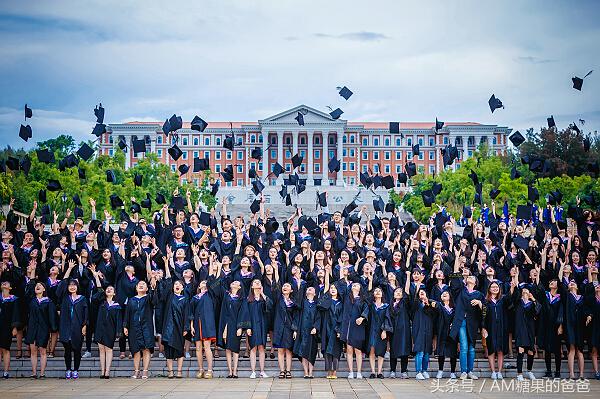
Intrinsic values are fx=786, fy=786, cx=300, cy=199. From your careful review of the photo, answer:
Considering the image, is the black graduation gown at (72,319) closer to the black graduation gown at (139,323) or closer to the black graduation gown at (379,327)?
the black graduation gown at (139,323)

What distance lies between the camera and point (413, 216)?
53.3 metres

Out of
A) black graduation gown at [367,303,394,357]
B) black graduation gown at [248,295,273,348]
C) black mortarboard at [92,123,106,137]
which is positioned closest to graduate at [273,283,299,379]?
black graduation gown at [248,295,273,348]

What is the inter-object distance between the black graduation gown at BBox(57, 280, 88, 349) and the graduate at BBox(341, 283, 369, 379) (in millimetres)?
3958

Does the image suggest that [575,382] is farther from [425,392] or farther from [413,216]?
[413,216]

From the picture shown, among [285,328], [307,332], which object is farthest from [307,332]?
[285,328]

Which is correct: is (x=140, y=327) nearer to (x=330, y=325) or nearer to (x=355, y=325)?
(x=330, y=325)

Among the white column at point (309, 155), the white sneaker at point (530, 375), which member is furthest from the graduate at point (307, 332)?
→ the white column at point (309, 155)

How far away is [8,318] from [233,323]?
11.4 feet

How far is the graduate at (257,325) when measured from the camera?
39.1ft

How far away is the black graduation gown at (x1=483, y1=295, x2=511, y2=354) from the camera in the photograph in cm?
1186

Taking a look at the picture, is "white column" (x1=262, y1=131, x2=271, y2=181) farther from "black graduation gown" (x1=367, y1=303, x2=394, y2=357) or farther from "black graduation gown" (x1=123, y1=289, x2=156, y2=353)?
"black graduation gown" (x1=367, y1=303, x2=394, y2=357)

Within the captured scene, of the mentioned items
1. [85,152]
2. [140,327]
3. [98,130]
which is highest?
[98,130]

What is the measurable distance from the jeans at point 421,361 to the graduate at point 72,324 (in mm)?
5071

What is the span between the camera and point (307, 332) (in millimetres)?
11977
